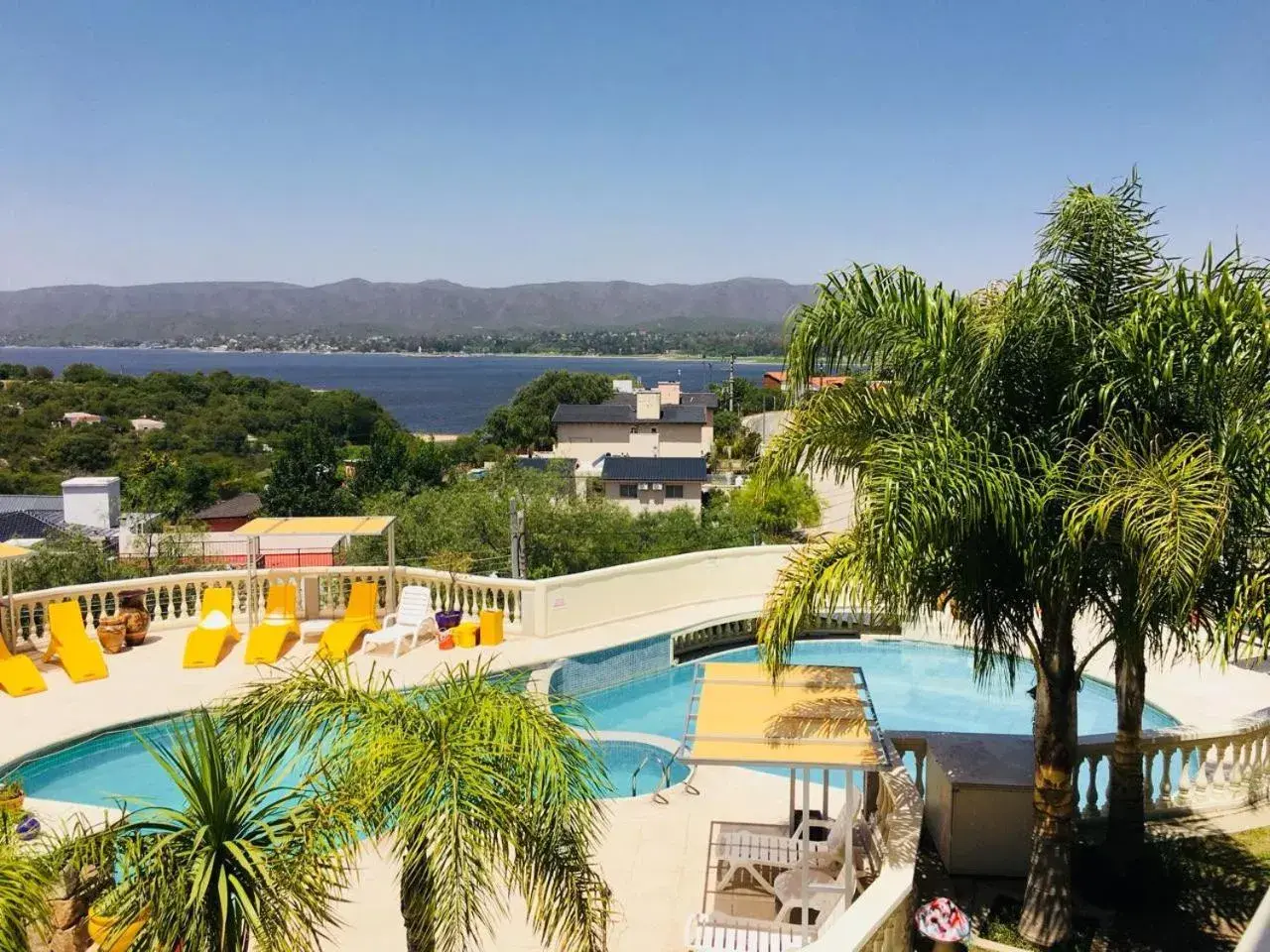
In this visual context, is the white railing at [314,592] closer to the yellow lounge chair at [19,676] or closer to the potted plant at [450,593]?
the potted plant at [450,593]

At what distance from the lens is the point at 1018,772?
24.4 feet

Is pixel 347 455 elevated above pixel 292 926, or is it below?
below

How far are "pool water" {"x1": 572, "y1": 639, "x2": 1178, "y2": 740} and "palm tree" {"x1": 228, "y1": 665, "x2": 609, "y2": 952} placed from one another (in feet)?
26.4

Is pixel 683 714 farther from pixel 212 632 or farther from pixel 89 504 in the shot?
pixel 89 504

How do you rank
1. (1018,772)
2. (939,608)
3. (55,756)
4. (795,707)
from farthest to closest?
(55,756), (1018,772), (795,707), (939,608)

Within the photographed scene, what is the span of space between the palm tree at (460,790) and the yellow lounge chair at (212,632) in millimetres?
9182

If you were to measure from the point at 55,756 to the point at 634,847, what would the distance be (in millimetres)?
6839

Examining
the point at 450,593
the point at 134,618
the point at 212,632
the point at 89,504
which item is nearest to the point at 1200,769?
the point at 450,593

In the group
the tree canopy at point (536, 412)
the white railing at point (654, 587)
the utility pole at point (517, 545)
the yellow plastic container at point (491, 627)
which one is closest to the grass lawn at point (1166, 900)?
the white railing at point (654, 587)

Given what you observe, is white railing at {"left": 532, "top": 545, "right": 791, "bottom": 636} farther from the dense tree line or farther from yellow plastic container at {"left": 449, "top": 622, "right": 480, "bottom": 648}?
the dense tree line

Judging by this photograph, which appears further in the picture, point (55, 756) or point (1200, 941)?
point (55, 756)

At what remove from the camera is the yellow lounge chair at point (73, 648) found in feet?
41.4

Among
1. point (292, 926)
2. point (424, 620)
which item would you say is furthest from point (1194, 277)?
point (424, 620)

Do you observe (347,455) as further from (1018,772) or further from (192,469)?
(1018,772)
